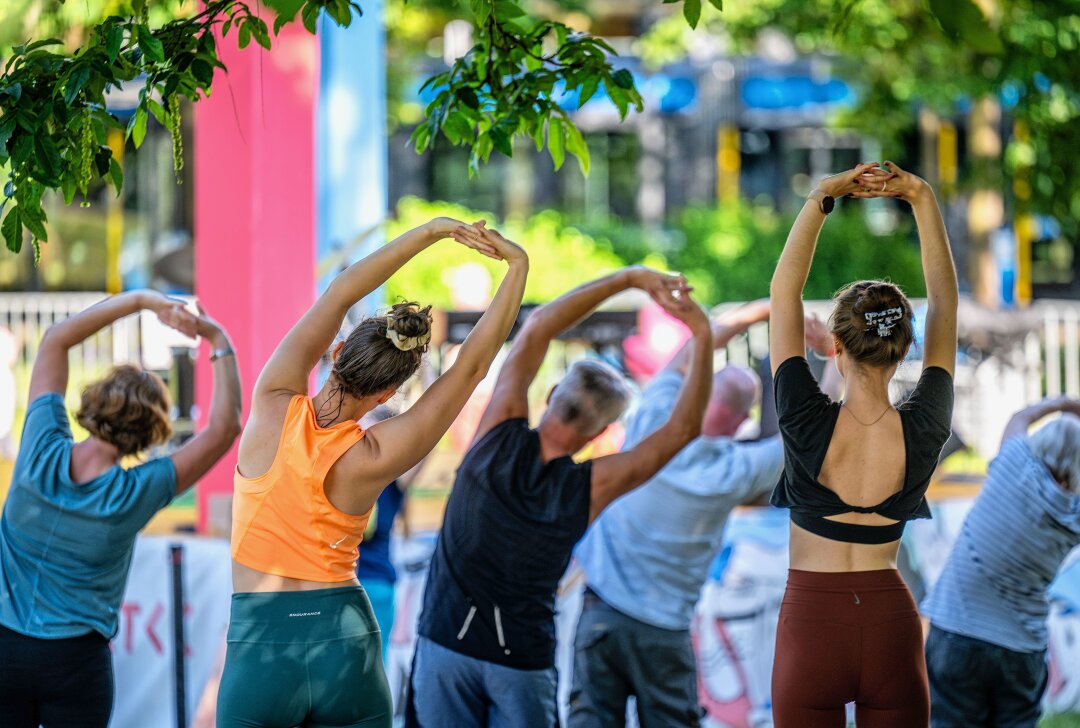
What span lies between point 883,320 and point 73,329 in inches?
96.4

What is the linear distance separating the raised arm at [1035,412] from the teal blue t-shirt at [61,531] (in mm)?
2962

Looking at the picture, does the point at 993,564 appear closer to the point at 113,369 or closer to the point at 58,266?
the point at 113,369

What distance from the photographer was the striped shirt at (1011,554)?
4.41 meters

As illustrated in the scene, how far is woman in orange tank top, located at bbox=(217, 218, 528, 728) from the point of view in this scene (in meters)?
3.03

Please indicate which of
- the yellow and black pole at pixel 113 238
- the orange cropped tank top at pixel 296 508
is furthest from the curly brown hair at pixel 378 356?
the yellow and black pole at pixel 113 238

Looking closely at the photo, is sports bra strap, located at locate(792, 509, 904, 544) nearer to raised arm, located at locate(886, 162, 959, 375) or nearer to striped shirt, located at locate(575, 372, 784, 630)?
raised arm, located at locate(886, 162, 959, 375)

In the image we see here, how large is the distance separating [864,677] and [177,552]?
11.3ft

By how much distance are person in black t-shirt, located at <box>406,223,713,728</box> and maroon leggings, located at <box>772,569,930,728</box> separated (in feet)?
2.52

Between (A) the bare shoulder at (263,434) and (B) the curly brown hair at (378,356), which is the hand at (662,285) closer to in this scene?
(B) the curly brown hair at (378,356)

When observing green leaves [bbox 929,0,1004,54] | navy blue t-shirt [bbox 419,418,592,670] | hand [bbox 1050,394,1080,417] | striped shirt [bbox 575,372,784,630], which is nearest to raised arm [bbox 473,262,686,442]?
navy blue t-shirt [bbox 419,418,592,670]

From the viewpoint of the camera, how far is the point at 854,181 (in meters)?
3.41

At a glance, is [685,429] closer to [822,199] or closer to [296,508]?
[822,199]

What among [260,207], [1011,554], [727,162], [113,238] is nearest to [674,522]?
[1011,554]

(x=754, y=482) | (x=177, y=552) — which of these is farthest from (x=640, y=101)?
(x=177, y=552)
